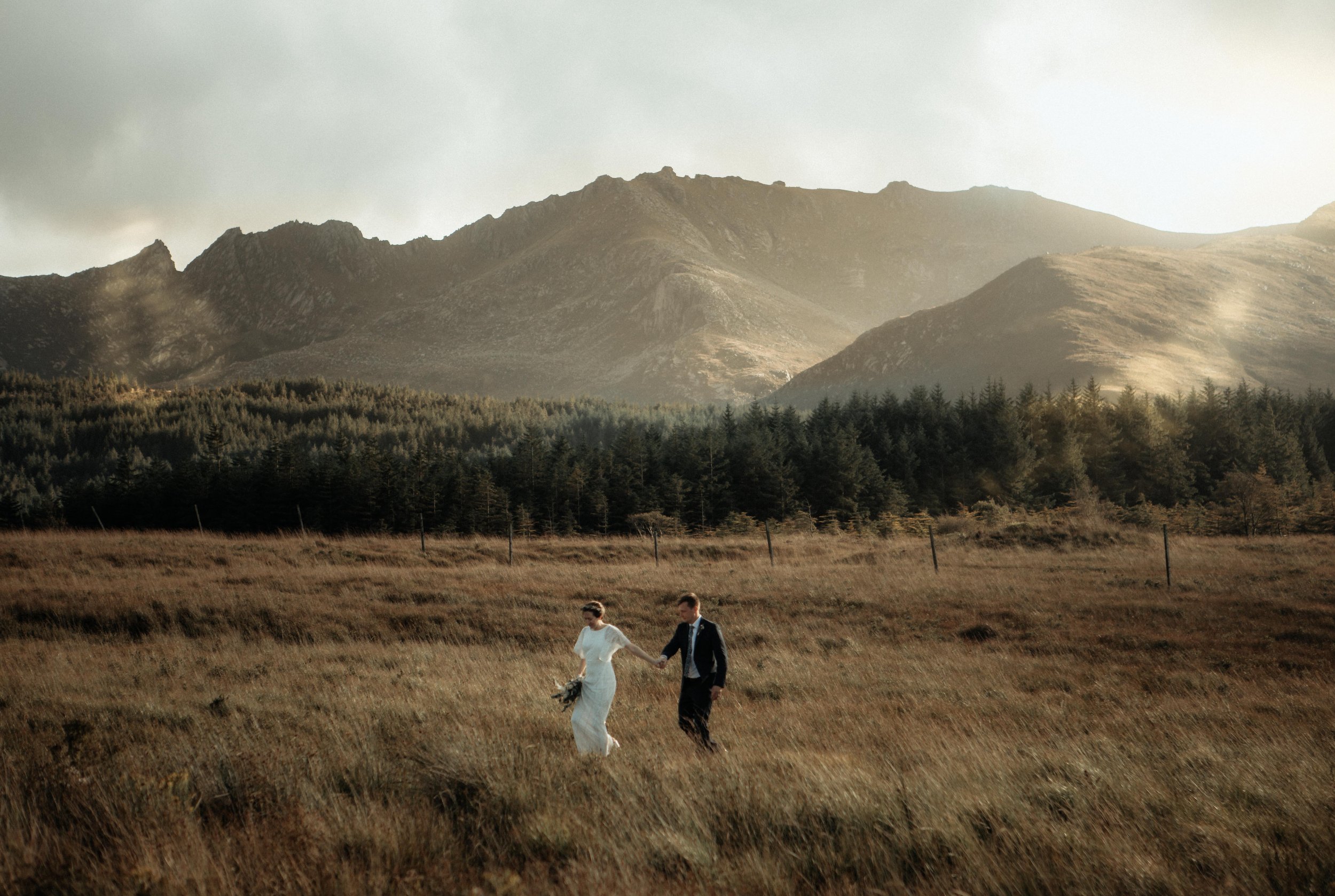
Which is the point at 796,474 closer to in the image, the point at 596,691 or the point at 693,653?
the point at 693,653

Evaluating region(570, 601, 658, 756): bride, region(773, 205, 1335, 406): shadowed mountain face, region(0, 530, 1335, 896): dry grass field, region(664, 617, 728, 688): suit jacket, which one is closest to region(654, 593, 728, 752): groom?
region(664, 617, 728, 688): suit jacket

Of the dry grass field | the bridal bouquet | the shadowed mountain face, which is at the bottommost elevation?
the dry grass field

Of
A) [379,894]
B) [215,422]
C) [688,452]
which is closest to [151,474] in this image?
[688,452]

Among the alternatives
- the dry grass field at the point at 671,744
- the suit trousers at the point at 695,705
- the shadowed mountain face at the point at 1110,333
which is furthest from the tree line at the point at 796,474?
the shadowed mountain face at the point at 1110,333

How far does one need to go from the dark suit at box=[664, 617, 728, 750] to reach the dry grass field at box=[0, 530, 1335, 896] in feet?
1.30

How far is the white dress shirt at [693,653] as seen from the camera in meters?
8.03

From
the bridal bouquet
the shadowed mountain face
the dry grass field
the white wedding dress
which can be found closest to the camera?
the dry grass field

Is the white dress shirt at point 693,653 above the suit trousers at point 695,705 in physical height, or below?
above

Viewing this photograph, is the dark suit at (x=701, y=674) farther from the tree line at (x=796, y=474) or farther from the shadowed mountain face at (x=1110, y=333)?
the shadowed mountain face at (x=1110, y=333)

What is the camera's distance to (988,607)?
63.7 feet

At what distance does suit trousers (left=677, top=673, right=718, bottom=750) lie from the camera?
7949 mm

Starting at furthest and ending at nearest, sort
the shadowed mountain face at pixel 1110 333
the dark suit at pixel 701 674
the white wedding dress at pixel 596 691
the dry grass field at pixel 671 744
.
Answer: the shadowed mountain face at pixel 1110 333 < the dark suit at pixel 701 674 < the white wedding dress at pixel 596 691 < the dry grass field at pixel 671 744

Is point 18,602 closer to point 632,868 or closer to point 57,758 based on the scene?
point 57,758

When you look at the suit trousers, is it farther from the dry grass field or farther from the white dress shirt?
the dry grass field
